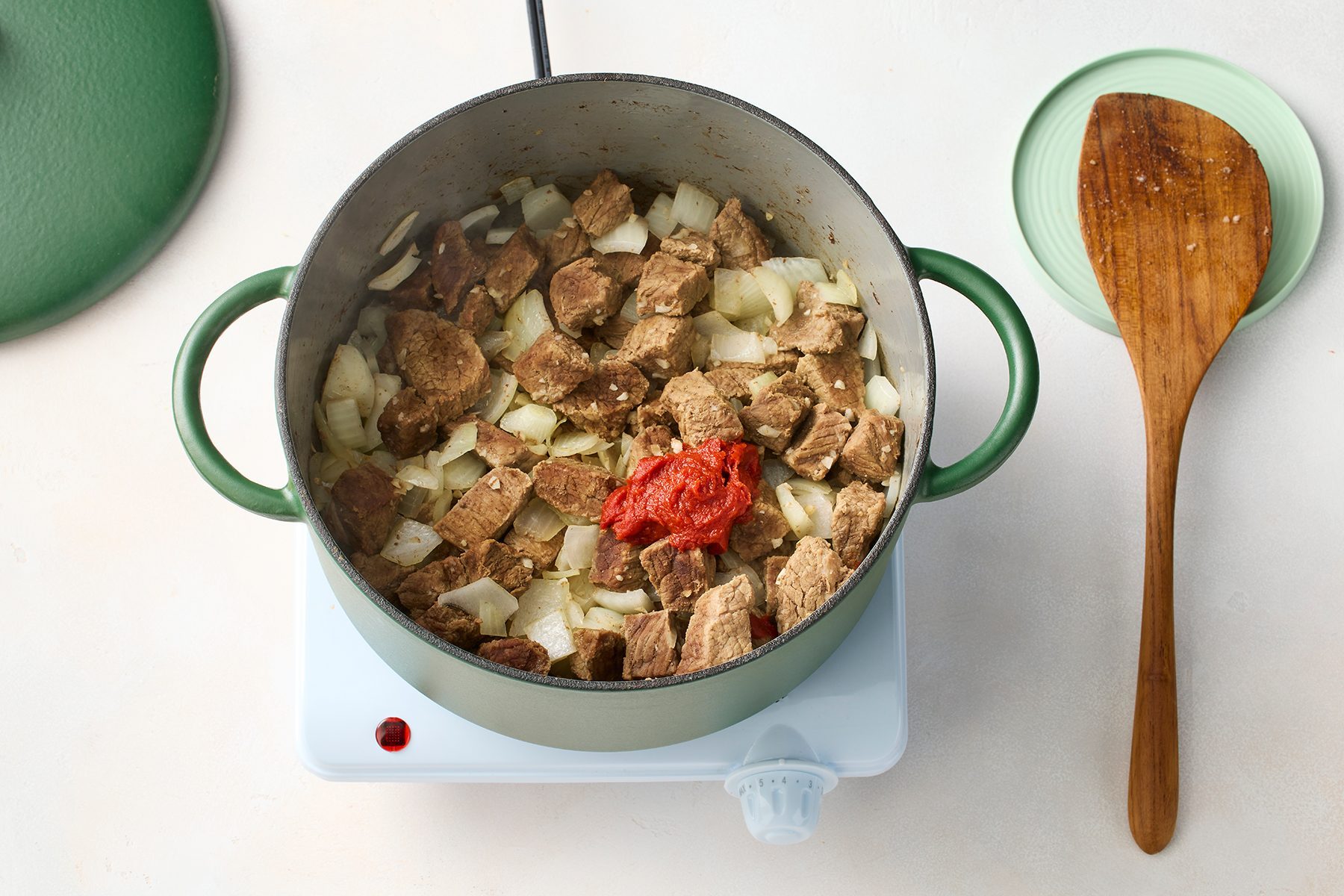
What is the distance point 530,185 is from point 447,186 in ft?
0.37

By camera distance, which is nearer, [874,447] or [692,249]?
[874,447]

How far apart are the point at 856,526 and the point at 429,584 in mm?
436

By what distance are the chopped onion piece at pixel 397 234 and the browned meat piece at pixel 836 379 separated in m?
0.45

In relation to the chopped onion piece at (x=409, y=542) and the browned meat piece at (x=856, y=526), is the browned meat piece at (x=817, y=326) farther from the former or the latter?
the chopped onion piece at (x=409, y=542)

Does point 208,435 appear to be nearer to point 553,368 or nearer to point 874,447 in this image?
point 553,368

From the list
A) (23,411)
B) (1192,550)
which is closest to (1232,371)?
(1192,550)

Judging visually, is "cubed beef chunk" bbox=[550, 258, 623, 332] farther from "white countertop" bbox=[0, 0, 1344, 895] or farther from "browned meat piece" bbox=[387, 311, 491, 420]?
"white countertop" bbox=[0, 0, 1344, 895]

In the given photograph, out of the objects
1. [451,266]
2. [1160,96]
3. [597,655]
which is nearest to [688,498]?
[597,655]

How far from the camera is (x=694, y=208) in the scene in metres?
1.39

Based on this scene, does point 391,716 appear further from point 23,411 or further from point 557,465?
point 23,411

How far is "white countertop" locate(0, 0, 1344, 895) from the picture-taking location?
151cm

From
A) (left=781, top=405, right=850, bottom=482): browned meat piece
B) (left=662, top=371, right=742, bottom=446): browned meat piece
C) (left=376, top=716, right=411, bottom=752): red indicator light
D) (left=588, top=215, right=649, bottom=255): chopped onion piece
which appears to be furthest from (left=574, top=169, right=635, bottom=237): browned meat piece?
(left=376, top=716, right=411, bottom=752): red indicator light

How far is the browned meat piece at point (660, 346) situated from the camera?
1307mm

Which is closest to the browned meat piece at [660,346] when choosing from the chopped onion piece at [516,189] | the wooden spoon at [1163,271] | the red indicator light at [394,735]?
the chopped onion piece at [516,189]
